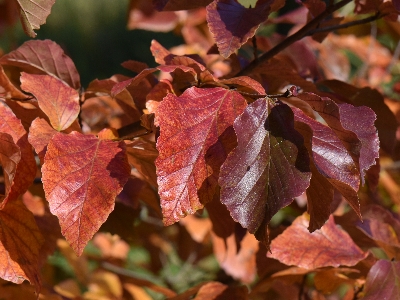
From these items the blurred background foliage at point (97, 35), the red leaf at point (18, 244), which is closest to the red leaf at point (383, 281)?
the red leaf at point (18, 244)

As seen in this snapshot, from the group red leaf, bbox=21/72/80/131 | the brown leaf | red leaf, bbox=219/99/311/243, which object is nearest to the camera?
red leaf, bbox=219/99/311/243

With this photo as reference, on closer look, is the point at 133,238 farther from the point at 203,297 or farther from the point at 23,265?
the point at 23,265

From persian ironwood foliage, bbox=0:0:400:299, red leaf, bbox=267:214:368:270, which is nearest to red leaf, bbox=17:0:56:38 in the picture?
persian ironwood foliage, bbox=0:0:400:299

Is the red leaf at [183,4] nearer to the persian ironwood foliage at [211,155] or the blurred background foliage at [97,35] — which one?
the persian ironwood foliage at [211,155]

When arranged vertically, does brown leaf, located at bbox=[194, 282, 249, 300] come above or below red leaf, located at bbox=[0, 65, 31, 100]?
below

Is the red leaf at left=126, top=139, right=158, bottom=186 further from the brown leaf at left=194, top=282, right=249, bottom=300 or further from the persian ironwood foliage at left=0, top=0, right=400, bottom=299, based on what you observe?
the brown leaf at left=194, top=282, right=249, bottom=300

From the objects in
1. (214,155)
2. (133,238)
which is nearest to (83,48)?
(133,238)
